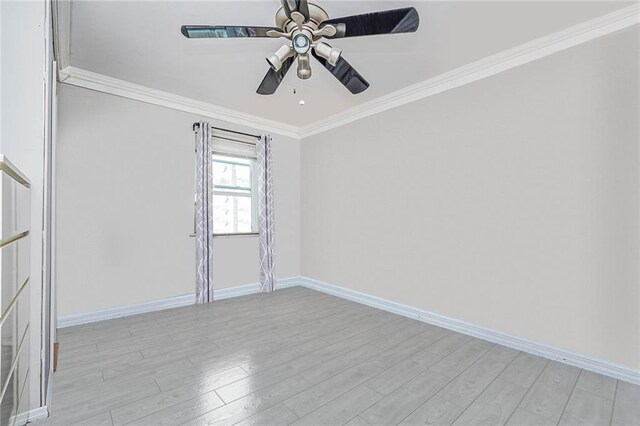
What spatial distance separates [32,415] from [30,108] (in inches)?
62.0

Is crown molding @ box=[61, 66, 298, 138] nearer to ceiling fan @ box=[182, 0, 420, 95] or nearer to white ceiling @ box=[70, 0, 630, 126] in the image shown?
white ceiling @ box=[70, 0, 630, 126]

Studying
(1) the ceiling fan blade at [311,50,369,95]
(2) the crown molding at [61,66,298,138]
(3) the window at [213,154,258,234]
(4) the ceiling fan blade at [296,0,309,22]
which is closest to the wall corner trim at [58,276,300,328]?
(3) the window at [213,154,258,234]

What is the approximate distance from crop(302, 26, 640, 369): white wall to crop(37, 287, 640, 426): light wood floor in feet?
1.21

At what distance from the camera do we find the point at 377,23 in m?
1.68

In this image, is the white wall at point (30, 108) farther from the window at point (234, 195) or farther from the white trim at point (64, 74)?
the window at point (234, 195)

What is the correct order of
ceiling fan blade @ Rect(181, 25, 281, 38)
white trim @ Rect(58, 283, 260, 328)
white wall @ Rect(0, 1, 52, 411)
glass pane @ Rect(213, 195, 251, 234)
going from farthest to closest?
glass pane @ Rect(213, 195, 251, 234) < white trim @ Rect(58, 283, 260, 328) < ceiling fan blade @ Rect(181, 25, 281, 38) < white wall @ Rect(0, 1, 52, 411)

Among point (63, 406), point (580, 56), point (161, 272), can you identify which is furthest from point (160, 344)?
point (580, 56)

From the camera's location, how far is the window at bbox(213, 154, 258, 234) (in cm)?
402

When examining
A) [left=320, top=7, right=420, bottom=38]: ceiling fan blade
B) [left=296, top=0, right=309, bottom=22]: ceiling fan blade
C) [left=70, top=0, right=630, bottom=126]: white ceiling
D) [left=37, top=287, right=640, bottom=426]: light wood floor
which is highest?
[left=70, top=0, right=630, bottom=126]: white ceiling

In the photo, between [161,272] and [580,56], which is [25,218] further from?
[580,56]

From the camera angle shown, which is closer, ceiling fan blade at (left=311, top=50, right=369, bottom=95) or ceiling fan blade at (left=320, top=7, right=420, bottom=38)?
ceiling fan blade at (left=320, top=7, right=420, bottom=38)

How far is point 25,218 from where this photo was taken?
1415 millimetres

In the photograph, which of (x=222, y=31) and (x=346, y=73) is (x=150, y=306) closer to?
(x=222, y=31)

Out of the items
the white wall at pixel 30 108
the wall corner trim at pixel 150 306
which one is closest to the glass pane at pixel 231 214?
the wall corner trim at pixel 150 306
